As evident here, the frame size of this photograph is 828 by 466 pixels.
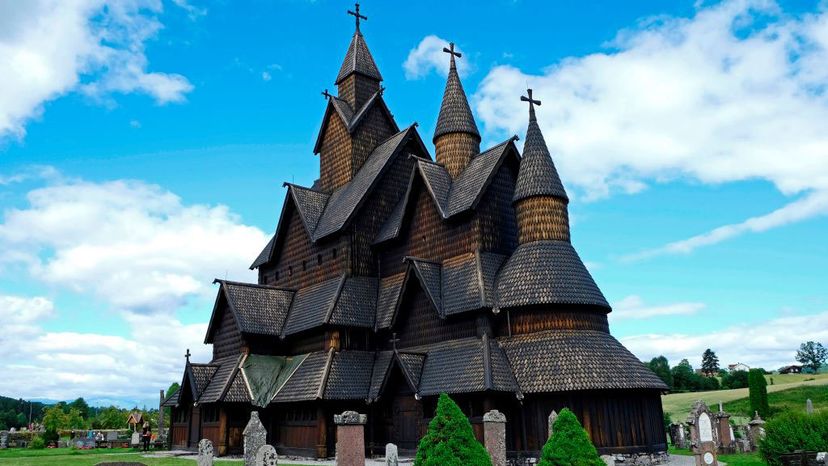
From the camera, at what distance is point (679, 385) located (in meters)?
88.2

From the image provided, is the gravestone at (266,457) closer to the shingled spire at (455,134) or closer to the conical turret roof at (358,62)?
the shingled spire at (455,134)

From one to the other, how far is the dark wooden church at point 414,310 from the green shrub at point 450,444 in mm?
8405

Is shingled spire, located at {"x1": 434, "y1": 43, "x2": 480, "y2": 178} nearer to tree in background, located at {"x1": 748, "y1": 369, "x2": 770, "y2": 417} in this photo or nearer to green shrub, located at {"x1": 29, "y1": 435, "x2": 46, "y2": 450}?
tree in background, located at {"x1": 748, "y1": 369, "x2": 770, "y2": 417}

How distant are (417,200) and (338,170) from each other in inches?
276

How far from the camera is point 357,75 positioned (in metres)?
35.4

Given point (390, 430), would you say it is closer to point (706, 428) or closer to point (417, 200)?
point (417, 200)

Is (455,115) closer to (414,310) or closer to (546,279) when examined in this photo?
(414,310)

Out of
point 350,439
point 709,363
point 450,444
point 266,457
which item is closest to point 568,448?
point 450,444

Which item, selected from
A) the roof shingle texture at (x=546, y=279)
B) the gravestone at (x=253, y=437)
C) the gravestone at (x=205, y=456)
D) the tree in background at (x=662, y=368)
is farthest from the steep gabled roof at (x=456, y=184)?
the tree in background at (x=662, y=368)

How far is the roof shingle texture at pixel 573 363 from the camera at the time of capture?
21.0 metres

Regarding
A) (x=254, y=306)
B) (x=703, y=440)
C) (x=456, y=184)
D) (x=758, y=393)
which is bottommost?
(x=703, y=440)

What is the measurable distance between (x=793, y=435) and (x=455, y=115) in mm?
17552

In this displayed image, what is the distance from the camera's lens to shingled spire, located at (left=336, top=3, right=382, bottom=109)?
35188 mm

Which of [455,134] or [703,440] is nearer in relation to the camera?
[703,440]
